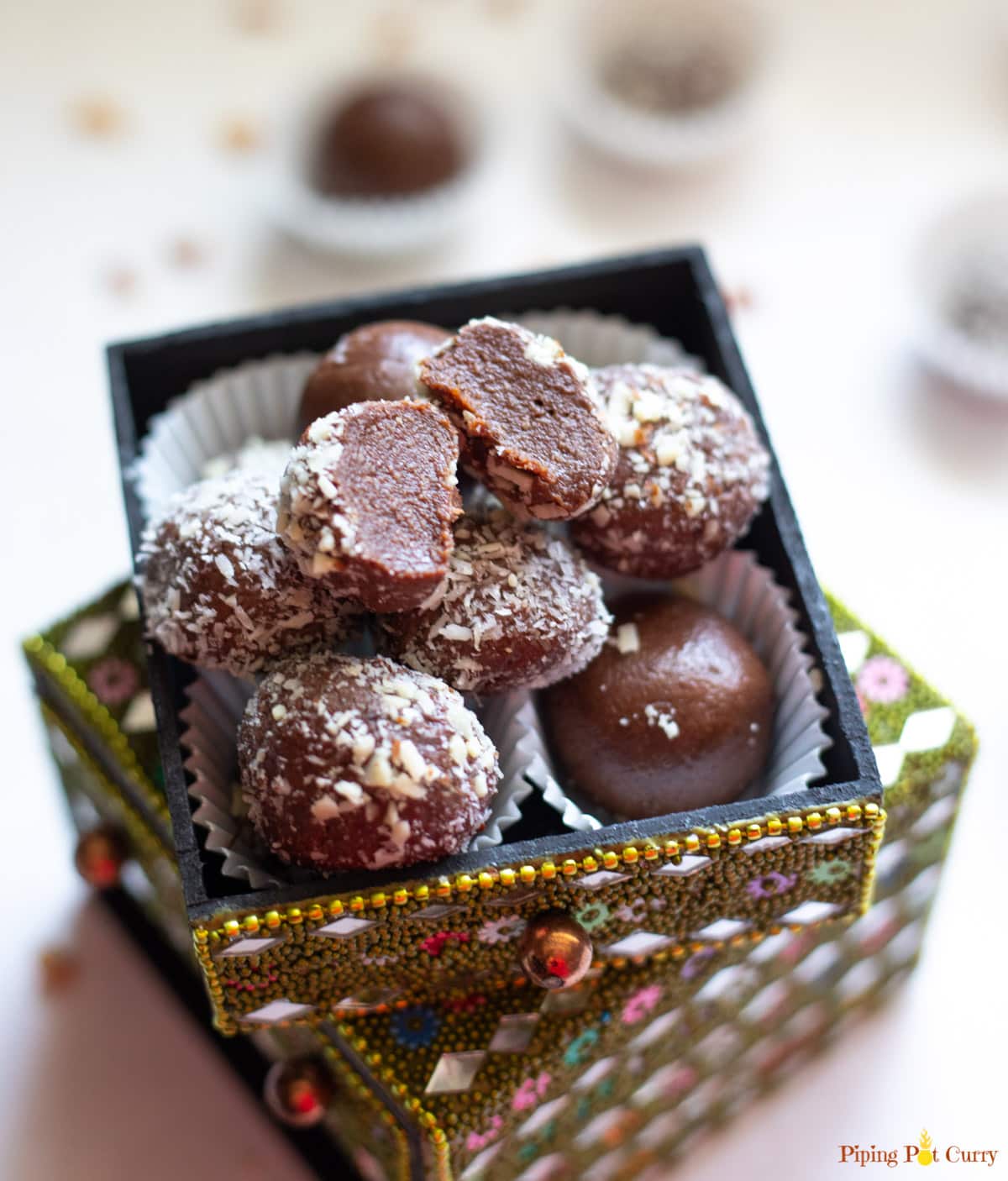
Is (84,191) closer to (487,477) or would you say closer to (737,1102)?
(487,477)

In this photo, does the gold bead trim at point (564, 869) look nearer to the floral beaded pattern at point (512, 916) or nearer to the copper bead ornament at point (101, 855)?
the floral beaded pattern at point (512, 916)

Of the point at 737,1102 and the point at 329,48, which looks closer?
the point at 737,1102

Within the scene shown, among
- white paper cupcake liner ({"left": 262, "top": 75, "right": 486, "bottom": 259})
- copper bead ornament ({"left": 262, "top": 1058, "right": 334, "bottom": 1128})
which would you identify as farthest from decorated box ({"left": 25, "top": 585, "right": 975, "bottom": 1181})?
white paper cupcake liner ({"left": 262, "top": 75, "right": 486, "bottom": 259})

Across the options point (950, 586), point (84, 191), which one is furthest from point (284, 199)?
point (950, 586)

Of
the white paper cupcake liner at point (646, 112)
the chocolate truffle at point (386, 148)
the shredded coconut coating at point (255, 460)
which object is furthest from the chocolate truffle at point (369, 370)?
the white paper cupcake liner at point (646, 112)

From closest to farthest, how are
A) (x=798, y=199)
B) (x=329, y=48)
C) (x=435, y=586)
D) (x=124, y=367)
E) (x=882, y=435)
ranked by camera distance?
(x=435, y=586) → (x=124, y=367) → (x=882, y=435) → (x=798, y=199) → (x=329, y=48)

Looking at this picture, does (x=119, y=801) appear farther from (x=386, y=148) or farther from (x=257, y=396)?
(x=386, y=148)

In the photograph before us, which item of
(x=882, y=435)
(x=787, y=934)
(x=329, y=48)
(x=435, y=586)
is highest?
(x=329, y=48)
